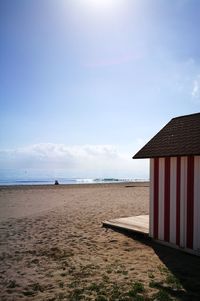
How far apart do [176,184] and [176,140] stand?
54.7 inches

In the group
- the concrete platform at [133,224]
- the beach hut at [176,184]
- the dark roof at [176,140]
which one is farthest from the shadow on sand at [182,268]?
the dark roof at [176,140]

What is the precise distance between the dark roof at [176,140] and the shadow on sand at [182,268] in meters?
2.59

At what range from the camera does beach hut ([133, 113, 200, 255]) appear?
320 inches

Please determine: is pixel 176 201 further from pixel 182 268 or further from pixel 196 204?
pixel 182 268

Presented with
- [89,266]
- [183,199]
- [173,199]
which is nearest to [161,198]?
[173,199]

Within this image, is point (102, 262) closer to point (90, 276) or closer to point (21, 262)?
point (90, 276)

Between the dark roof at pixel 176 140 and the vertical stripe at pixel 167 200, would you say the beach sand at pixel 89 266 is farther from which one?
the dark roof at pixel 176 140

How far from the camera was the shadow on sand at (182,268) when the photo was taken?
5.59m

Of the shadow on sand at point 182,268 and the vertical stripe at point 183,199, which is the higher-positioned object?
the vertical stripe at point 183,199

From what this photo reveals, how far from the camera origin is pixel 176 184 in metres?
8.74

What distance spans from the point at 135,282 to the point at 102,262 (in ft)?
4.96

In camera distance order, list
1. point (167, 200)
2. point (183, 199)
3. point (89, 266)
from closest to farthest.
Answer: point (89, 266)
point (183, 199)
point (167, 200)

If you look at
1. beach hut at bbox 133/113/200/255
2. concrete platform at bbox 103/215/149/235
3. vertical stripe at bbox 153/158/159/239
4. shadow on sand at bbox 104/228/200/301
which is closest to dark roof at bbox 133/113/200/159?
beach hut at bbox 133/113/200/255

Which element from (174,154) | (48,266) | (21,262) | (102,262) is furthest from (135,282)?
(174,154)
